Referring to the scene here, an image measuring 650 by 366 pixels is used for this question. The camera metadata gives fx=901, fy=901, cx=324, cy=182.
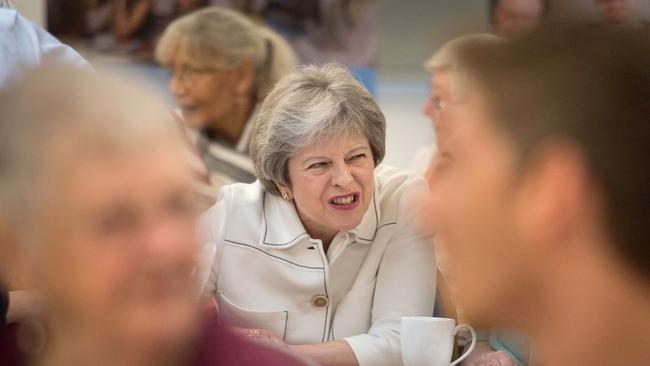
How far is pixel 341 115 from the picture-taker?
2.78m

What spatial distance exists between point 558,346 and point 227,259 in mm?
1802

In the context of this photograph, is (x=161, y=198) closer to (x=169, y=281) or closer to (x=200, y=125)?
(x=169, y=281)

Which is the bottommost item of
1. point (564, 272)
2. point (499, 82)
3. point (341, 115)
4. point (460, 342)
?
point (460, 342)

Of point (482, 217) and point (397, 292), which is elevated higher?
point (482, 217)

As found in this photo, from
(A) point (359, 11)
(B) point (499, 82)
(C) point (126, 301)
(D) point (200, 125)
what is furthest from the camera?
(A) point (359, 11)

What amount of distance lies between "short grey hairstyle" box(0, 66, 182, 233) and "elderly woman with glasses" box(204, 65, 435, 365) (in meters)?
1.70

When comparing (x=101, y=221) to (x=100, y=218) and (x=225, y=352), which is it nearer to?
(x=100, y=218)

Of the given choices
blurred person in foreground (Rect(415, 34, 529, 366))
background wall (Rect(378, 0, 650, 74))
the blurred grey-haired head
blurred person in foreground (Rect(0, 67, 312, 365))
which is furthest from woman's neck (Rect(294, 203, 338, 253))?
background wall (Rect(378, 0, 650, 74))

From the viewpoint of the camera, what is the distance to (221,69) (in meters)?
4.46

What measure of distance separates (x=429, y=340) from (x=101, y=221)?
178 centimetres

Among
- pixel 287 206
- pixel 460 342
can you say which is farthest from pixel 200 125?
pixel 460 342

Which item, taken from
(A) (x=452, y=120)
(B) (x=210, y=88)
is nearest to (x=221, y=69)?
(B) (x=210, y=88)

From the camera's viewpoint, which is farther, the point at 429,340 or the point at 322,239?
the point at 322,239

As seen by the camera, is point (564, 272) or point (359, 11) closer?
point (564, 272)
